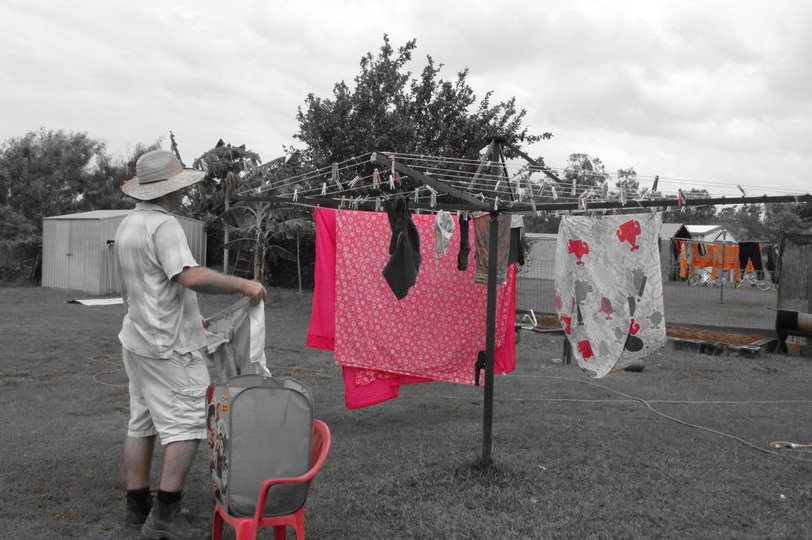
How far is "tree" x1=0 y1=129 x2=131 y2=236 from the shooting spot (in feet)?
85.5

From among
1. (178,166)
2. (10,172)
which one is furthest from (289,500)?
(10,172)

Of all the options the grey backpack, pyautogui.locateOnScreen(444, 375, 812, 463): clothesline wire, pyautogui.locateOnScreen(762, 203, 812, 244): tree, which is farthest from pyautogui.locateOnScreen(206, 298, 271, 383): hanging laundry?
pyautogui.locateOnScreen(762, 203, 812, 244): tree

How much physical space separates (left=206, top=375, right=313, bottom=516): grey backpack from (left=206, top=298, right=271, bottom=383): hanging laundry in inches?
15.8

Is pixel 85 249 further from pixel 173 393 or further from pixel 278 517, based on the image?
pixel 278 517

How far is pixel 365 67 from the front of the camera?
15102 millimetres

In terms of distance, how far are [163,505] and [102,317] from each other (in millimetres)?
11018

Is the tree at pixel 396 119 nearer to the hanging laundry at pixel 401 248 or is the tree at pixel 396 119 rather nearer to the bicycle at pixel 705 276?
the bicycle at pixel 705 276

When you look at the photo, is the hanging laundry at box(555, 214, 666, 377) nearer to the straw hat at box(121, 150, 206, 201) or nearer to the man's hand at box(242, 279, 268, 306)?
the man's hand at box(242, 279, 268, 306)

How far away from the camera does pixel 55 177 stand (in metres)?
27.4

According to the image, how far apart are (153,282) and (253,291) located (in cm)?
50

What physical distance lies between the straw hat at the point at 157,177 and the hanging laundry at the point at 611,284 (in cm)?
253

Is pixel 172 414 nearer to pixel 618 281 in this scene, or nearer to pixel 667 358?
pixel 618 281

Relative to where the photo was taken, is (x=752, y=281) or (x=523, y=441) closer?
(x=523, y=441)

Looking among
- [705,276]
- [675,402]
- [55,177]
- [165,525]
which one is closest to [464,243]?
[165,525]
